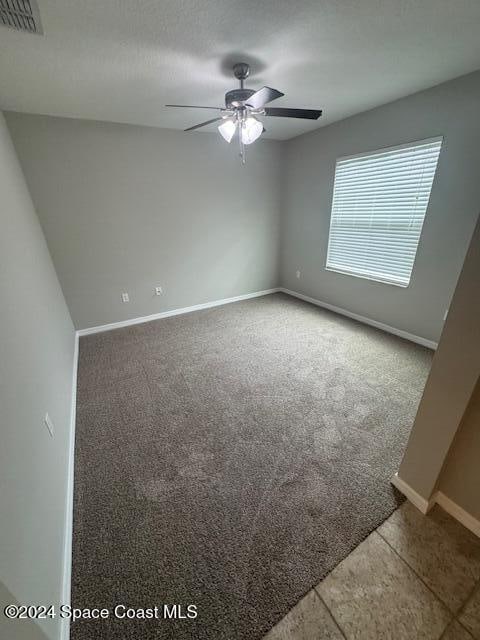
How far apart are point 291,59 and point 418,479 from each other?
2.68m

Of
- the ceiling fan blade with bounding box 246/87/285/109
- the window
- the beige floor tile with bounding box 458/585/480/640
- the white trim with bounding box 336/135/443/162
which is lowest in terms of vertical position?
the beige floor tile with bounding box 458/585/480/640

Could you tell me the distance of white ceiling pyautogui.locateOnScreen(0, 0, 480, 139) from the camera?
1.27 meters

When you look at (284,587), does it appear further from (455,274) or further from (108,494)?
(455,274)

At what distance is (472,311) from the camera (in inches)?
36.2

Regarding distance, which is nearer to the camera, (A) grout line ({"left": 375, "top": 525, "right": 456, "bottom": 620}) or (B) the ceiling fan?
(A) grout line ({"left": 375, "top": 525, "right": 456, "bottom": 620})

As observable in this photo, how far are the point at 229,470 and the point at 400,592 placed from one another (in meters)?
0.91

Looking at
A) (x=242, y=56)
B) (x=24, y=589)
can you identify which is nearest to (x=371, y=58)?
(x=242, y=56)

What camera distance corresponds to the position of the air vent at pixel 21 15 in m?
1.15

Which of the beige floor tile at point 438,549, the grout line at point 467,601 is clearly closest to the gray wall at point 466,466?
the beige floor tile at point 438,549

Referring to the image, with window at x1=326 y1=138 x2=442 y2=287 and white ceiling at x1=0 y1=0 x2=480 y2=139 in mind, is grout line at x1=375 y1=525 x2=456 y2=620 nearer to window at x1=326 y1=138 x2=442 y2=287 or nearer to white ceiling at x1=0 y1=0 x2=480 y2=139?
window at x1=326 y1=138 x2=442 y2=287

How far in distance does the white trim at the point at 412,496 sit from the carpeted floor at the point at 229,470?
0.06m

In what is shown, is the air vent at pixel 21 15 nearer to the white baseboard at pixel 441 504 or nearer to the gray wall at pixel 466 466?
the gray wall at pixel 466 466

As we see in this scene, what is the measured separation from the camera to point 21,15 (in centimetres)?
121

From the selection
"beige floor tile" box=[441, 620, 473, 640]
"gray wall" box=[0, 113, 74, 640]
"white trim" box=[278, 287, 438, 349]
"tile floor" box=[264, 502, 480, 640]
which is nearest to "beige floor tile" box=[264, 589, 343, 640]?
"tile floor" box=[264, 502, 480, 640]
